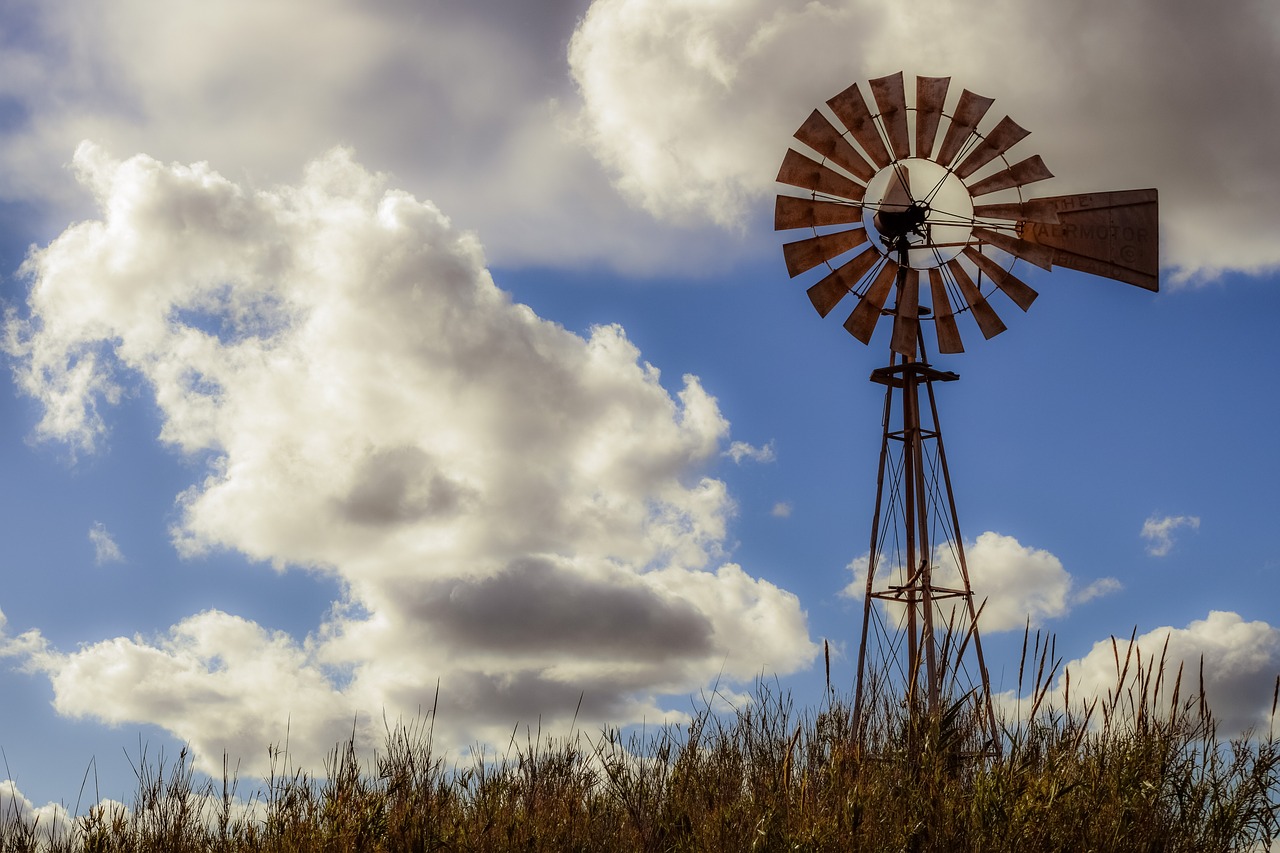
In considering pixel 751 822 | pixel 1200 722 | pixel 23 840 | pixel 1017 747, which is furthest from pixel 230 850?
pixel 1200 722

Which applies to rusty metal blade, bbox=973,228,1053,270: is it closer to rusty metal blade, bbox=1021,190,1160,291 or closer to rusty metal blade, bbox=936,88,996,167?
rusty metal blade, bbox=1021,190,1160,291

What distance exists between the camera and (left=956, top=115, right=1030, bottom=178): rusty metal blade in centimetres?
1336

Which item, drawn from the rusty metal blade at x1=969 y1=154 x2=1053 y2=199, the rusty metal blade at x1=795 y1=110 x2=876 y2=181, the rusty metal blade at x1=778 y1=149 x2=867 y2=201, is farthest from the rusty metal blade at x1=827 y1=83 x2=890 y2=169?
the rusty metal blade at x1=969 y1=154 x2=1053 y2=199

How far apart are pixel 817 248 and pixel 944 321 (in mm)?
1628

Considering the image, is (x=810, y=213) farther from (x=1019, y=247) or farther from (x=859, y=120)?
(x=1019, y=247)

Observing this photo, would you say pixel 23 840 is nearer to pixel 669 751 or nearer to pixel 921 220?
pixel 669 751

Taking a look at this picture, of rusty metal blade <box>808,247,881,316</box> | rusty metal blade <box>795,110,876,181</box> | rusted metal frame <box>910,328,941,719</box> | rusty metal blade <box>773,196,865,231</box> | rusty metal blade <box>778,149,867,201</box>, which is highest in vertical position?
rusty metal blade <box>795,110,876,181</box>

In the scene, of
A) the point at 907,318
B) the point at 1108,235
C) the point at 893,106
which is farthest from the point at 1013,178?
the point at 907,318

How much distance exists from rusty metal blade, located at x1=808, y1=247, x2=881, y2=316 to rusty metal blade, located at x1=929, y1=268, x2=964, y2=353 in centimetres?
80

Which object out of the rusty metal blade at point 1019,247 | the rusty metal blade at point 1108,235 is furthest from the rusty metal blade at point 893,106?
the rusty metal blade at point 1108,235

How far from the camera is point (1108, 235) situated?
13.4 meters

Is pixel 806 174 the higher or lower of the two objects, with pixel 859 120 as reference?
lower

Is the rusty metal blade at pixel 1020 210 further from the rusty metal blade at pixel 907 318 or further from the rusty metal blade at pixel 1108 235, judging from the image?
the rusty metal blade at pixel 907 318

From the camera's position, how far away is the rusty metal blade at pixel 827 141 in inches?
521
